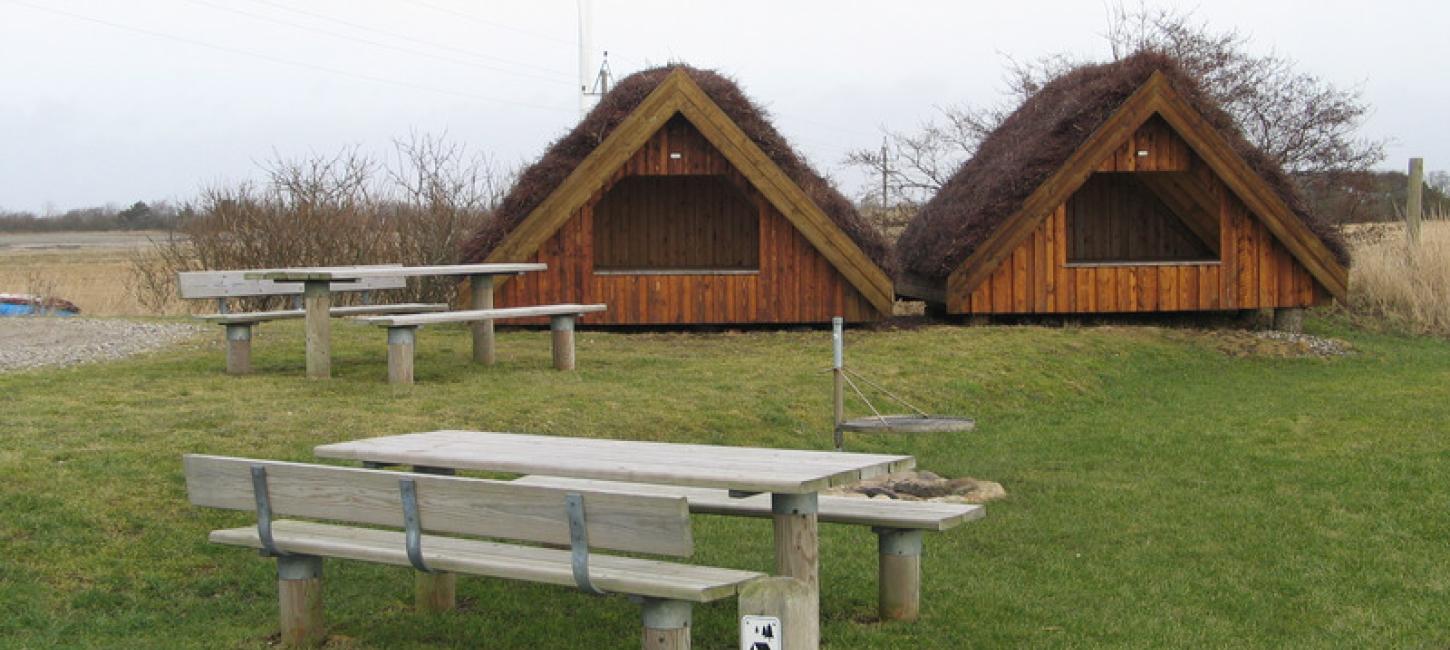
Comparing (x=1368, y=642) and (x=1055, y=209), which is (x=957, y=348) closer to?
(x=1055, y=209)

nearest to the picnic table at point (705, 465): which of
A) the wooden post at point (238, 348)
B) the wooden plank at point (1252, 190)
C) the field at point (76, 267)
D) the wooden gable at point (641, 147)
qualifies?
the wooden post at point (238, 348)

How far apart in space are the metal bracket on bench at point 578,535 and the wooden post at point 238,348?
7.92 m

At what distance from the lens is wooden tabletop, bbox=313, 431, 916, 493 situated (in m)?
5.46

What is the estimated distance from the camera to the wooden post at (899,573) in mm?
6441

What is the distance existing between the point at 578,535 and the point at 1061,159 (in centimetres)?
1343

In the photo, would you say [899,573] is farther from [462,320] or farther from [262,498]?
[462,320]

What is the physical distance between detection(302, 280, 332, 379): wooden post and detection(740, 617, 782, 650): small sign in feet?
27.2

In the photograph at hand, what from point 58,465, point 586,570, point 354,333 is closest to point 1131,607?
point 586,570

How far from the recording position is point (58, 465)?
8.54 meters

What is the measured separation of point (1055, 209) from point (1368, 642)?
12023mm

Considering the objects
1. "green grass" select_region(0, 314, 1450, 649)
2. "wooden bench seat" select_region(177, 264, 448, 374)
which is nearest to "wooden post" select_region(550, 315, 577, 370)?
"green grass" select_region(0, 314, 1450, 649)

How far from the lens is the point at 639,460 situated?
6086mm

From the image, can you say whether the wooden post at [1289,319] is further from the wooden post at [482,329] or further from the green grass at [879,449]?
the wooden post at [482,329]

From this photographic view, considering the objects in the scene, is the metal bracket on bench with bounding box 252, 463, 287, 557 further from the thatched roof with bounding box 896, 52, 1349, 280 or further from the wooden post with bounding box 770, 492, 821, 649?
the thatched roof with bounding box 896, 52, 1349, 280
